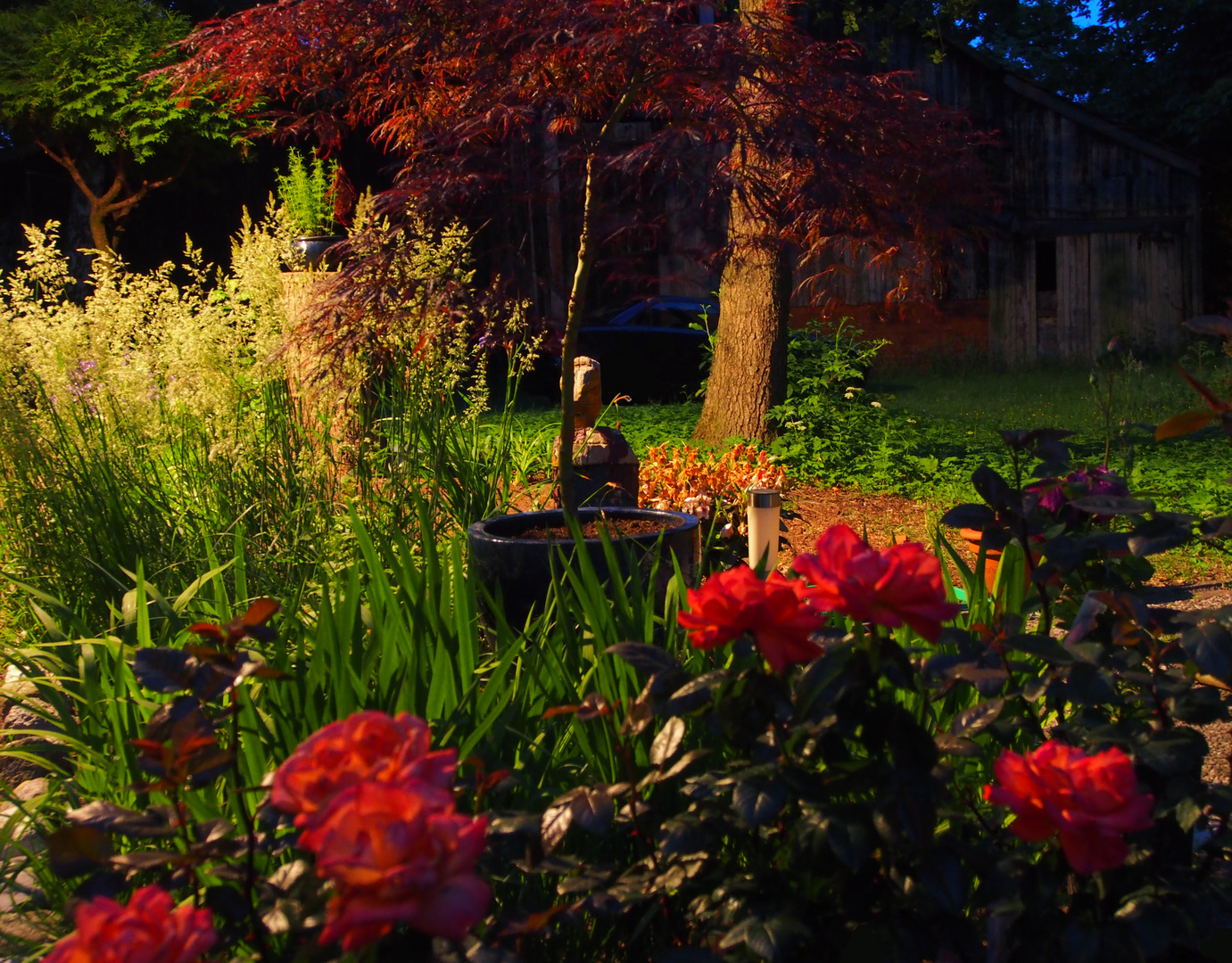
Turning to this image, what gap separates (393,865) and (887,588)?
562mm

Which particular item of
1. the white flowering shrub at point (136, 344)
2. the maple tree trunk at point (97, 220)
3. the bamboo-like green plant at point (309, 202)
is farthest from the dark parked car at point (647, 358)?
the white flowering shrub at point (136, 344)

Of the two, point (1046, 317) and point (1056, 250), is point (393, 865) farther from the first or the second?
point (1056, 250)

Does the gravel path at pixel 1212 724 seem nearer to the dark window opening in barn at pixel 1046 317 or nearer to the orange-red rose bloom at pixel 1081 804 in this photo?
the orange-red rose bloom at pixel 1081 804

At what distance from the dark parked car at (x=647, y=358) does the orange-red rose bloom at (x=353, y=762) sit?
10640 millimetres

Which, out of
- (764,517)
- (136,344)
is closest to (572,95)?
(764,517)

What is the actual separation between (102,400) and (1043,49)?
22980 millimetres

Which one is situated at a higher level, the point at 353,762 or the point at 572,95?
the point at 572,95

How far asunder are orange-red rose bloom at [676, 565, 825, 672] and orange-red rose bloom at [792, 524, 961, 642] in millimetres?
34

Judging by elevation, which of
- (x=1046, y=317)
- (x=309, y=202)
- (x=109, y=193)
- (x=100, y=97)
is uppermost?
(x=100, y=97)

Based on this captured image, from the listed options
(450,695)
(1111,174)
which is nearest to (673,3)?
(450,695)

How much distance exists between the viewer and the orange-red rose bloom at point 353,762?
2.60 feet

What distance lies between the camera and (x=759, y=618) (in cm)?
109

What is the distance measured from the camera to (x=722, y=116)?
3.12 m

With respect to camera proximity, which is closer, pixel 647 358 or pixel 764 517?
pixel 764 517
